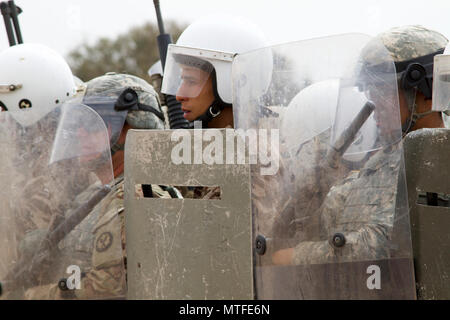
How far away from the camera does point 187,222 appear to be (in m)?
3.11

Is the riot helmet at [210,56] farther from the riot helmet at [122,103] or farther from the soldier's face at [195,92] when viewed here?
the riot helmet at [122,103]

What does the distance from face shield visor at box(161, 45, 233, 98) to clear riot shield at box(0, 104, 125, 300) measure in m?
1.03

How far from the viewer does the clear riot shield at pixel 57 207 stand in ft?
10.6

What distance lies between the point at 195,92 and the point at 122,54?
19397 mm

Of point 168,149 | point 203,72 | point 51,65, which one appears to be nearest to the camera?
point 168,149

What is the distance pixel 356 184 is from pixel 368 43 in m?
0.54

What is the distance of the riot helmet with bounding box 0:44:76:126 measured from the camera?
451 centimetres

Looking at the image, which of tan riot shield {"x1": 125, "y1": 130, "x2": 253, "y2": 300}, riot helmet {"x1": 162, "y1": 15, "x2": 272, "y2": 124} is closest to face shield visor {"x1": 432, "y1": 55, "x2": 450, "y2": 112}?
tan riot shield {"x1": 125, "y1": 130, "x2": 253, "y2": 300}

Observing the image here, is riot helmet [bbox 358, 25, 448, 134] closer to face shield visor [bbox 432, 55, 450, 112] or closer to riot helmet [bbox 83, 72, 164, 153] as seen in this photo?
face shield visor [bbox 432, 55, 450, 112]

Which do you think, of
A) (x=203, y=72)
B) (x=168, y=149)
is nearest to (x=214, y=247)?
(x=168, y=149)

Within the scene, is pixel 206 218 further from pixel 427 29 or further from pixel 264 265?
pixel 427 29

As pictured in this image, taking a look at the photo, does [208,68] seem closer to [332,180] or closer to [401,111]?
[401,111]

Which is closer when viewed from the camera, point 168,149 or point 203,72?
point 168,149

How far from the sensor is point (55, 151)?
3312mm
